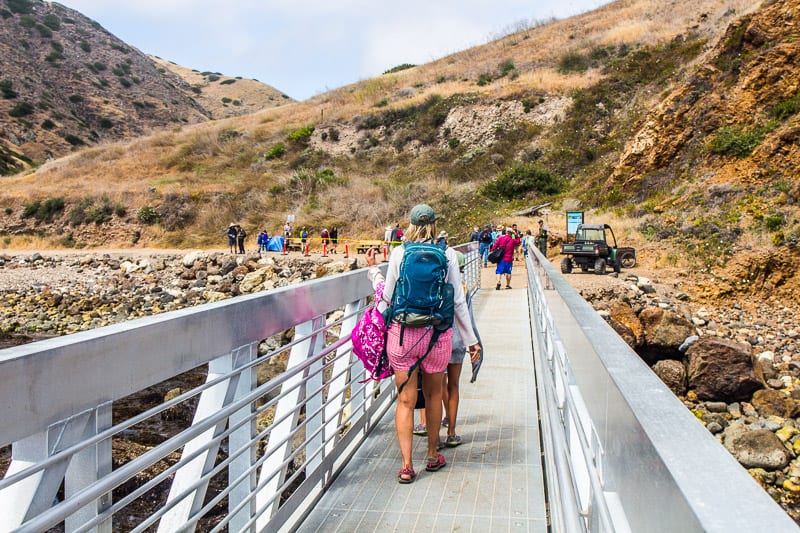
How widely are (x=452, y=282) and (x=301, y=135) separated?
169ft

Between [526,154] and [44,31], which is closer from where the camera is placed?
[526,154]

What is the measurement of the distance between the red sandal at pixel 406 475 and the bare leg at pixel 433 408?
0.25m

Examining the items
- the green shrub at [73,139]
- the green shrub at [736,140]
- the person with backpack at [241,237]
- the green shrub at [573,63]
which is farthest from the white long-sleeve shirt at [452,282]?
the green shrub at [73,139]

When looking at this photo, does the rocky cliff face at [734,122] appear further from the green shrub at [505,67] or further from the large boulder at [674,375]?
the green shrub at [505,67]

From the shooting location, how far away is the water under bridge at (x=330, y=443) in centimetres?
96

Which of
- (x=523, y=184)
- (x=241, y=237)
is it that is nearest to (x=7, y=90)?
(x=241, y=237)

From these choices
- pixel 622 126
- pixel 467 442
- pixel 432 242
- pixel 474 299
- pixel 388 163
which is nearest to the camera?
pixel 432 242

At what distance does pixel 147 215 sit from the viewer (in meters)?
42.1

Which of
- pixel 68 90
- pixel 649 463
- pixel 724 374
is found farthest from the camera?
pixel 68 90

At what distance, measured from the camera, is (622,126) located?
38.7 metres

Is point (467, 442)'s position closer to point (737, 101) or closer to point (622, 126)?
point (737, 101)

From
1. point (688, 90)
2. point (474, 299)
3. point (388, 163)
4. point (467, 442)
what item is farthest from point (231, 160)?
point (467, 442)

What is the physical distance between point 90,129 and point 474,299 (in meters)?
76.6

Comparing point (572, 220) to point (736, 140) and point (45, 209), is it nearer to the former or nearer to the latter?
point (736, 140)
